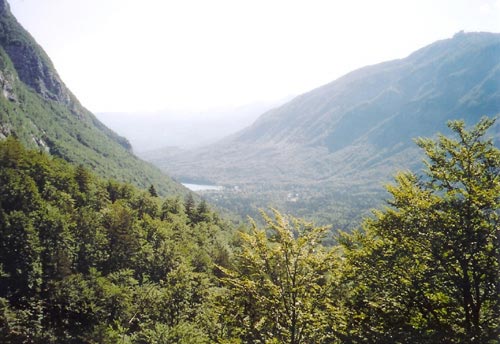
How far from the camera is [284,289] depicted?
1577 centimetres

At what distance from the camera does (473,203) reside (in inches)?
603

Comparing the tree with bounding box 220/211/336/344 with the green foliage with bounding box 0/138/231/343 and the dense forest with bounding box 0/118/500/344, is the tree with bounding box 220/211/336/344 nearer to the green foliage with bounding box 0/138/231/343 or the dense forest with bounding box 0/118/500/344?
the dense forest with bounding box 0/118/500/344

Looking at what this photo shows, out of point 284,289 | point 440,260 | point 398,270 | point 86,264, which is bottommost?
point 86,264

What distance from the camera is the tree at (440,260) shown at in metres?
14.8

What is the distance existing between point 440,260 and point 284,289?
7.01 metres

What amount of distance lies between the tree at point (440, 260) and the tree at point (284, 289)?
1948 mm

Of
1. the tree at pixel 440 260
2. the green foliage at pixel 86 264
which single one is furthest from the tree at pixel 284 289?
the green foliage at pixel 86 264

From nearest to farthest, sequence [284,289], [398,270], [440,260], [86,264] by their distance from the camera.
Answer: [440,260] < [284,289] < [398,270] < [86,264]

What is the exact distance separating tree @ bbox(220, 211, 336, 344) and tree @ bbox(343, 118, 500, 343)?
195cm

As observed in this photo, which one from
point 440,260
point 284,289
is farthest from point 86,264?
point 440,260

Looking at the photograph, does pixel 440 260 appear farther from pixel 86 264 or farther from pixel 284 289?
pixel 86 264

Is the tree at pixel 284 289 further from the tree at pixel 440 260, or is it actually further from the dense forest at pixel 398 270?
the tree at pixel 440 260

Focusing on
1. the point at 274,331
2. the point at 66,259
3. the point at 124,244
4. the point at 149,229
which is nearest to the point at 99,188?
the point at 149,229

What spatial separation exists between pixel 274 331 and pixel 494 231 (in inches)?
410
